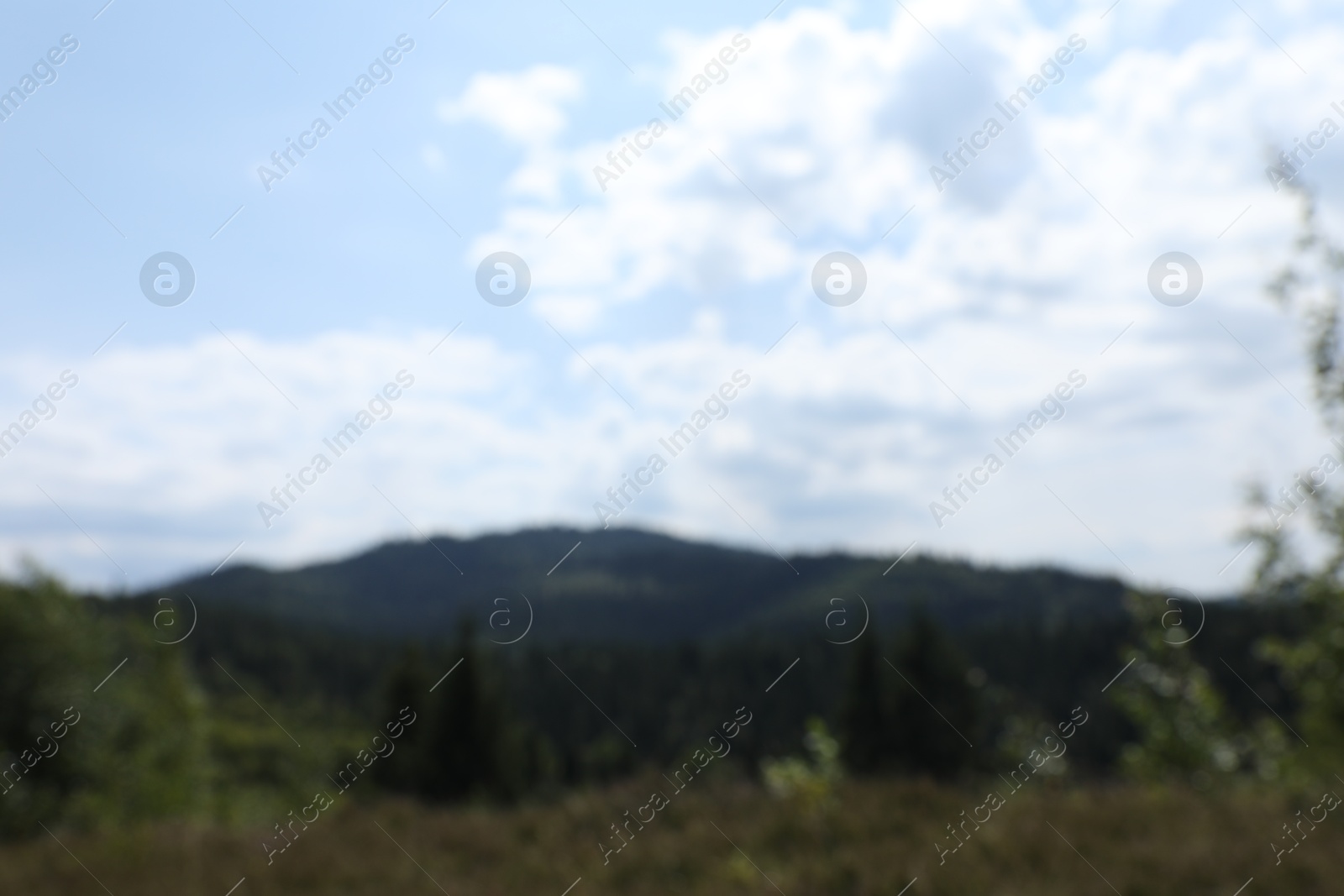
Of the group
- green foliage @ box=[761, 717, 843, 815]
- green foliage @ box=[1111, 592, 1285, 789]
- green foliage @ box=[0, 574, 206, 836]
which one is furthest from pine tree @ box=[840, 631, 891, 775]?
green foliage @ box=[761, 717, 843, 815]

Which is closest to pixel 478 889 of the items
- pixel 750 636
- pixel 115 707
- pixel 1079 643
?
pixel 115 707

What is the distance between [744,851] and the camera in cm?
579

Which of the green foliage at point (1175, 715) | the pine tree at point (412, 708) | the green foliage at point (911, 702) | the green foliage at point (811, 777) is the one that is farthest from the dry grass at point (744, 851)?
the green foliage at point (911, 702)

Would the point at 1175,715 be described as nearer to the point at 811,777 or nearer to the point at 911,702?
the point at 811,777

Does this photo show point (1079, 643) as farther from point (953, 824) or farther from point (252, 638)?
point (252, 638)

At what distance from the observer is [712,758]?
24.1ft

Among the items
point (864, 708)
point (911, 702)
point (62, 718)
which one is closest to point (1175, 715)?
→ point (62, 718)

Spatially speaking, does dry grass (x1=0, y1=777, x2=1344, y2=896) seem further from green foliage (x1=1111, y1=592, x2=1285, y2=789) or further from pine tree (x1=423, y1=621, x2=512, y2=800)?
pine tree (x1=423, y1=621, x2=512, y2=800)

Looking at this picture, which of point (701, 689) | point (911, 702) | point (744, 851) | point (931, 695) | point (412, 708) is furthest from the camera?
point (701, 689)

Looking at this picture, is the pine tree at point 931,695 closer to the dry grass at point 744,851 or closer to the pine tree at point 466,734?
the pine tree at point 466,734

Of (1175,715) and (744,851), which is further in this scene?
(1175,715)

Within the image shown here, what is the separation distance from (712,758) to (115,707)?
20797 millimetres

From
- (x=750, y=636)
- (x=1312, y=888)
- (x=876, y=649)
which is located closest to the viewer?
(x=1312, y=888)

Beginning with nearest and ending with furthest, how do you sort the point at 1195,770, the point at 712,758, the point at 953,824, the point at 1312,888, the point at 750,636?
the point at 1312,888
the point at 953,824
the point at 712,758
the point at 1195,770
the point at 750,636
